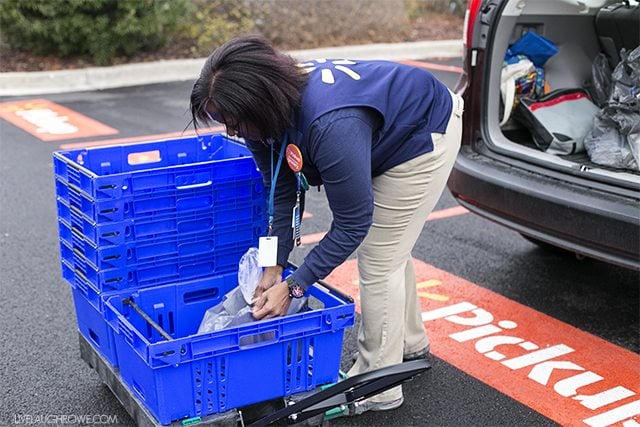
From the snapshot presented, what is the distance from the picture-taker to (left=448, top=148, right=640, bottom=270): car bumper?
3.31m

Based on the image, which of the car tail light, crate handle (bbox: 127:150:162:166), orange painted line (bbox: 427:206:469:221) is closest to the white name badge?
crate handle (bbox: 127:150:162:166)

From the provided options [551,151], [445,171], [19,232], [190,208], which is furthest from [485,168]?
[19,232]

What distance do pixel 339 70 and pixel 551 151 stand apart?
194 centimetres

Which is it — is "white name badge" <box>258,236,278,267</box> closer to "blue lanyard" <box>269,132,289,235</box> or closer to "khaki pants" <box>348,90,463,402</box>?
"blue lanyard" <box>269,132,289,235</box>

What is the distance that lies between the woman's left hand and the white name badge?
146 mm

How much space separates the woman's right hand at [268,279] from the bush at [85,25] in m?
7.15

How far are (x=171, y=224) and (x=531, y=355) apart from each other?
1689mm

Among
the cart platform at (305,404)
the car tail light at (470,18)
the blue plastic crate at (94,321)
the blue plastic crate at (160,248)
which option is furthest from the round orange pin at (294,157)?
the car tail light at (470,18)

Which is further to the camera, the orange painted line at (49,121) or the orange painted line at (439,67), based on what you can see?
the orange painted line at (439,67)

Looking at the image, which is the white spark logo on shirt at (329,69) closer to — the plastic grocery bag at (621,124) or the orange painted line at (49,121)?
the plastic grocery bag at (621,124)

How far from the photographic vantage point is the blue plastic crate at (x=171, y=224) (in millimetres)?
2797

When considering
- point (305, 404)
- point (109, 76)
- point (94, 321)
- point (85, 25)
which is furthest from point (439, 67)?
point (305, 404)

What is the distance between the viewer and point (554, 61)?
14.9 ft

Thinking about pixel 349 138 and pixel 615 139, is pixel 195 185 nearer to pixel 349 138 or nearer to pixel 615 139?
pixel 349 138
